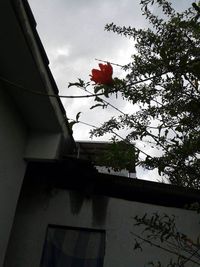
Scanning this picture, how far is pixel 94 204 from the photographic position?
4.91m

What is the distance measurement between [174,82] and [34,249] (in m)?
2.66

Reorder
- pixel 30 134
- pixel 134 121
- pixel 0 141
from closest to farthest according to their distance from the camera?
pixel 0 141 < pixel 134 121 < pixel 30 134

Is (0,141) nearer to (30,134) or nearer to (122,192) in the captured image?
(30,134)

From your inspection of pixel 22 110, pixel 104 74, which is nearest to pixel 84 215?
pixel 22 110

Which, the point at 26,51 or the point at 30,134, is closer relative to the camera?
the point at 26,51

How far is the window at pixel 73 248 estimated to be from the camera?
15.1ft

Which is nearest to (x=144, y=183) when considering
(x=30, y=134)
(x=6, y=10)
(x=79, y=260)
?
(x=79, y=260)

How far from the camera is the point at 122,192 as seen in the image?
5008mm

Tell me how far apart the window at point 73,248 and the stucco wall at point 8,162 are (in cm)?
63

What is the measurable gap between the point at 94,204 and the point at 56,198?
0.50m

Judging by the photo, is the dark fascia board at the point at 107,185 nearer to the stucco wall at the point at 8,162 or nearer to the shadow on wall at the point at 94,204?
the shadow on wall at the point at 94,204

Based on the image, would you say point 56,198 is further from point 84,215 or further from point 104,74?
point 104,74

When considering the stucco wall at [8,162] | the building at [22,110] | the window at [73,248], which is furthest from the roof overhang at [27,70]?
the window at [73,248]

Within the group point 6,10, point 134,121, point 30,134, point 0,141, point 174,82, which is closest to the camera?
point 6,10
